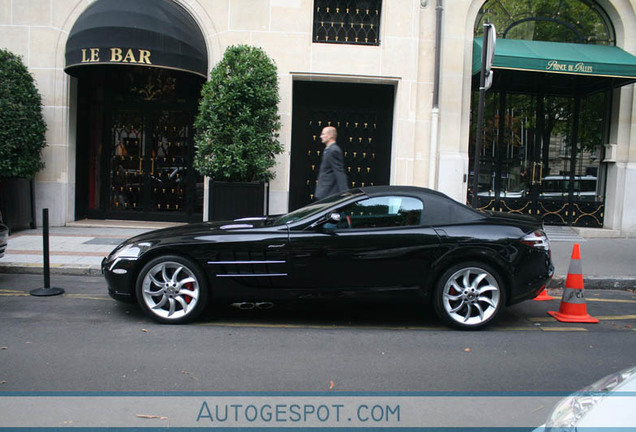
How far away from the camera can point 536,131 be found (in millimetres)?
12750

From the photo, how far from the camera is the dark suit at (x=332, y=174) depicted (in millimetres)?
7730

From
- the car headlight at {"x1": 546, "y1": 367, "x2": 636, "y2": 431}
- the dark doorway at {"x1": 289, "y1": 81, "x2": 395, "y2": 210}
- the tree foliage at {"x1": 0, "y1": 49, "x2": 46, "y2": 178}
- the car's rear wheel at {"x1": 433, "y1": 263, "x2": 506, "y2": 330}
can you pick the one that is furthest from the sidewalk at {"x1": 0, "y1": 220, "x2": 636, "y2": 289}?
the car headlight at {"x1": 546, "y1": 367, "x2": 636, "y2": 431}

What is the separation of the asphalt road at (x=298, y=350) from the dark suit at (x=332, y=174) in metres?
1.93

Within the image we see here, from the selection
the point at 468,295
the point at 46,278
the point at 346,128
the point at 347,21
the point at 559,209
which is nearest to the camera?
the point at 468,295

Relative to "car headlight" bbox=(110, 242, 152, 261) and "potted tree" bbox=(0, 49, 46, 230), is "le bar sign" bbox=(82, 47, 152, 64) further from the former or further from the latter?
"car headlight" bbox=(110, 242, 152, 261)

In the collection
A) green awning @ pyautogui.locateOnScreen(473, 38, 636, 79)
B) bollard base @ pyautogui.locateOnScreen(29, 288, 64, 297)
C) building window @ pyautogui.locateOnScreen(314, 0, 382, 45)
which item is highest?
building window @ pyautogui.locateOnScreen(314, 0, 382, 45)

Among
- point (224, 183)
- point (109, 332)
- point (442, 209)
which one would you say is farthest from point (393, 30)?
point (109, 332)

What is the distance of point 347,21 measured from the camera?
476 inches

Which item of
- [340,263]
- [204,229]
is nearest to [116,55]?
[204,229]

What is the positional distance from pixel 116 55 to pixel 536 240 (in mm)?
8264

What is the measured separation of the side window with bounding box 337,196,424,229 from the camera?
5.79 m

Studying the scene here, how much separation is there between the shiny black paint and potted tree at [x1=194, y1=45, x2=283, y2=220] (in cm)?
466

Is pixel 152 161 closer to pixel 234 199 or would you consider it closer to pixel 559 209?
pixel 234 199

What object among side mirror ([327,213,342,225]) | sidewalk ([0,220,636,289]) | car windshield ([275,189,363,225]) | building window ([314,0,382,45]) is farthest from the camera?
building window ([314,0,382,45])
